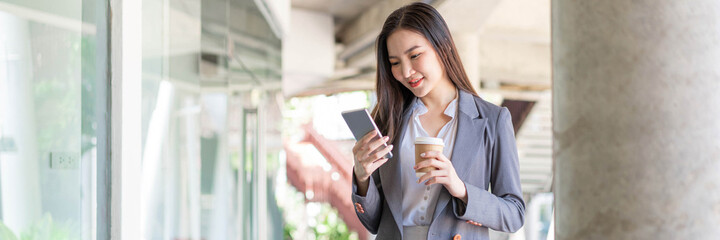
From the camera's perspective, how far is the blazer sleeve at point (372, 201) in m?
1.83

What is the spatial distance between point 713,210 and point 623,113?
32cm

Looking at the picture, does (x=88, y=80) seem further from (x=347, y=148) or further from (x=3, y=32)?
(x=347, y=148)

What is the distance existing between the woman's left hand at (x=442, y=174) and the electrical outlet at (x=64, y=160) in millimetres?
1087

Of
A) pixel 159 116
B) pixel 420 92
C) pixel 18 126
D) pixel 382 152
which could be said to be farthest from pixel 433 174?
pixel 159 116

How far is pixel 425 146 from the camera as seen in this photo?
5.59ft

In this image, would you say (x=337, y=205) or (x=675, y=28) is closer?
(x=675, y=28)

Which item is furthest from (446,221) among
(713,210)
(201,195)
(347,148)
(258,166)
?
(347,148)

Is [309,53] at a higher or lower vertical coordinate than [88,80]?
higher

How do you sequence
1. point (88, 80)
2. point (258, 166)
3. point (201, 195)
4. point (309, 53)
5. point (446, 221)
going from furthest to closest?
point (309, 53)
point (258, 166)
point (201, 195)
point (88, 80)
point (446, 221)

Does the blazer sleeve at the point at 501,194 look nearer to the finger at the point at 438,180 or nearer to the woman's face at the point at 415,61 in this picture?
the finger at the point at 438,180

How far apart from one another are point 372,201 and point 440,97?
328 mm

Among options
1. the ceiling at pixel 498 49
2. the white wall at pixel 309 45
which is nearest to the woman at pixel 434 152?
the ceiling at pixel 498 49

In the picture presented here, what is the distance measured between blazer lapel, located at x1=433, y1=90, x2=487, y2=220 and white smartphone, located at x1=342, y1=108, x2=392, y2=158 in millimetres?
168

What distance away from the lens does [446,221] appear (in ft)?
5.81
